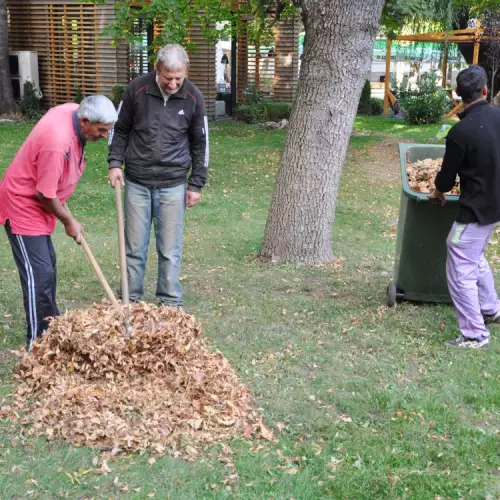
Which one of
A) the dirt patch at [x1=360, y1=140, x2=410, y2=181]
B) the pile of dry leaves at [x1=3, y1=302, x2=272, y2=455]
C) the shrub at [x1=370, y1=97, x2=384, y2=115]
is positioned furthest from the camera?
the shrub at [x1=370, y1=97, x2=384, y2=115]

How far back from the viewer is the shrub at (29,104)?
2017cm

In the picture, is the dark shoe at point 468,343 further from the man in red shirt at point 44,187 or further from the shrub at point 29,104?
the shrub at point 29,104

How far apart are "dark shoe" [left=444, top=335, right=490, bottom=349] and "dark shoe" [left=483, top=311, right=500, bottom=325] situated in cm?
44

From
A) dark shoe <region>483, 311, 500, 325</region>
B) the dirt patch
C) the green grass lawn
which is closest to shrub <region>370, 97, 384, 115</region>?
the dirt patch

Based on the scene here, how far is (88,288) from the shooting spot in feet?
21.7

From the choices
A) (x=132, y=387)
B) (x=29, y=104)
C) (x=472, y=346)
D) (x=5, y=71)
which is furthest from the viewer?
(x=29, y=104)

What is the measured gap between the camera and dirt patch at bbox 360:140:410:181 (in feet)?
46.1

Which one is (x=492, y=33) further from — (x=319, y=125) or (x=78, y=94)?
(x=319, y=125)

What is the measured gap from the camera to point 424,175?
6.04m

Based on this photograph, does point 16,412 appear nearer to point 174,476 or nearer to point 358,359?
point 174,476

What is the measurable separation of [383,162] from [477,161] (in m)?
10.6

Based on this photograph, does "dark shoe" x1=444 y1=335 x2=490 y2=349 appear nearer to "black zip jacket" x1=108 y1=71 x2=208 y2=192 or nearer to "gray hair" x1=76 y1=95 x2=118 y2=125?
"black zip jacket" x1=108 y1=71 x2=208 y2=192

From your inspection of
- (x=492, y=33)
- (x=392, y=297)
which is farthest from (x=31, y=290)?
(x=492, y=33)

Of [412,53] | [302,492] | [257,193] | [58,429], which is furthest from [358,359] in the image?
[412,53]
